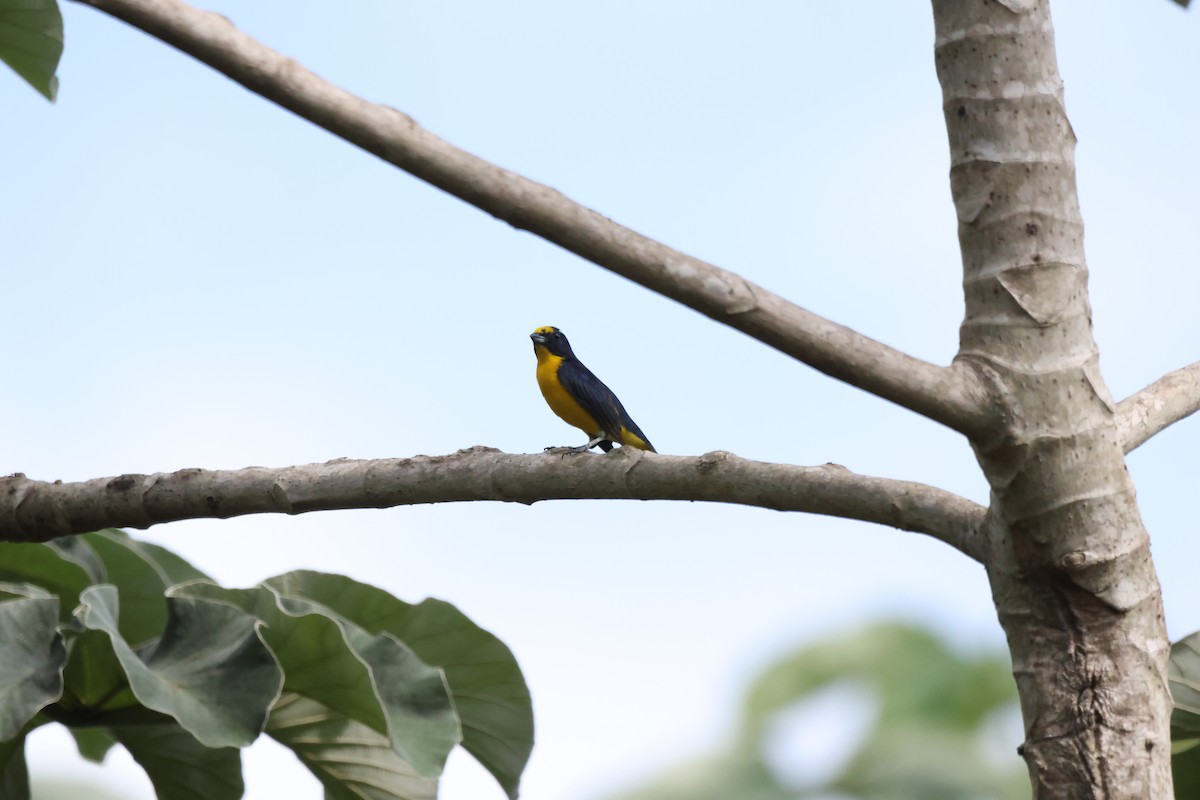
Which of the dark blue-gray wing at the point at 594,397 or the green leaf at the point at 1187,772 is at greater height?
the dark blue-gray wing at the point at 594,397

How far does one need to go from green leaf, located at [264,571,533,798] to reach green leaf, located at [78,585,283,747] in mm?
688

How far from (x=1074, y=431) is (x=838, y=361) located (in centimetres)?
49

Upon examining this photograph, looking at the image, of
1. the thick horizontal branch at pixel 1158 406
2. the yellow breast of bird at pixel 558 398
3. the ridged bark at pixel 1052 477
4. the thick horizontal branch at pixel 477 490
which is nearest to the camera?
the ridged bark at pixel 1052 477

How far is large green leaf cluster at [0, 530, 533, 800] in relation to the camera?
2.94 metres

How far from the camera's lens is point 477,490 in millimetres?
2564

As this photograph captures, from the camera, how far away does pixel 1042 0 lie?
2.45 meters

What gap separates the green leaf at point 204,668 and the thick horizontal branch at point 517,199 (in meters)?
1.48

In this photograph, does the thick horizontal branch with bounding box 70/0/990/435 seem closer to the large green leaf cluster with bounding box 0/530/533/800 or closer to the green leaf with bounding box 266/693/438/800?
the large green leaf cluster with bounding box 0/530/533/800

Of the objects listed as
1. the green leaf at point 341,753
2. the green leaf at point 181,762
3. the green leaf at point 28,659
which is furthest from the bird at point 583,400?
the green leaf at point 28,659

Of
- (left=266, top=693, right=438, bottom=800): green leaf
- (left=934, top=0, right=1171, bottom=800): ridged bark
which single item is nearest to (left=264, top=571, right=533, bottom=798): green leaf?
(left=266, top=693, right=438, bottom=800): green leaf

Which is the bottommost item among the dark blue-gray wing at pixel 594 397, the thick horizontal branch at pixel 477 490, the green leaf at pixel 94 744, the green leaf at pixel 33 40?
the green leaf at pixel 94 744

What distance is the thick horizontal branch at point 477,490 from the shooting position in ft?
7.36

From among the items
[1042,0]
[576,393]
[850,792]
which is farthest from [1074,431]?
[850,792]

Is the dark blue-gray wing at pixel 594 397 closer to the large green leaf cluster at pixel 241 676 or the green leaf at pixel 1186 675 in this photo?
the large green leaf cluster at pixel 241 676
